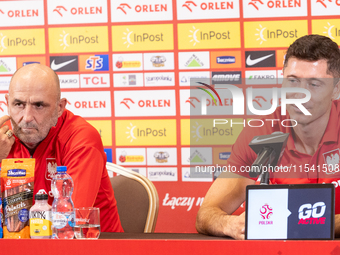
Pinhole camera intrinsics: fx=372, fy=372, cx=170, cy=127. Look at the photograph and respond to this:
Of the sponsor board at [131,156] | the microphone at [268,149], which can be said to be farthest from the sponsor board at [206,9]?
the microphone at [268,149]

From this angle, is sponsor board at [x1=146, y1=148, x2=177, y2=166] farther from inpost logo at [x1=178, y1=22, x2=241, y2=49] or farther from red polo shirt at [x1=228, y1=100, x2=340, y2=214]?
red polo shirt at [x1=228, y1=100, x2=340, y2=214]

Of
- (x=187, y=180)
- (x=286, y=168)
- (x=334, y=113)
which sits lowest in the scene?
(x=187, y=180)

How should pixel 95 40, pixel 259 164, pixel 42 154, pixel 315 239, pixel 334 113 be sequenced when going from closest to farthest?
pixel 315 239
pixel 259 164
pixel 334 113
pixel 42 154
pixel 95 40

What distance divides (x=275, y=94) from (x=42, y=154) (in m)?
0.97

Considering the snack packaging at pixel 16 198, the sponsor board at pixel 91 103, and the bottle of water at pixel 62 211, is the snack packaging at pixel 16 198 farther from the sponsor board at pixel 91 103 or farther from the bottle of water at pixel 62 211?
the sponsor board at pixel 91 103

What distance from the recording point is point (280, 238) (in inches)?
31.6

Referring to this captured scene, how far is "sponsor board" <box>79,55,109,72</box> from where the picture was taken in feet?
9.64

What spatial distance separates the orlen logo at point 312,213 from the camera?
32.0 inches

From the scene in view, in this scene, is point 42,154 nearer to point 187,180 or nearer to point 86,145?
point 86,145

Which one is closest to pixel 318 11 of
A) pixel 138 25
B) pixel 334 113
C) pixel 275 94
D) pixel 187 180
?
pixel 138 25

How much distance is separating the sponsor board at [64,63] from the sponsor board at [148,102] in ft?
1.42

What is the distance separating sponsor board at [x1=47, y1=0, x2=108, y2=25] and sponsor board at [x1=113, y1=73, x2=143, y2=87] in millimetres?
458

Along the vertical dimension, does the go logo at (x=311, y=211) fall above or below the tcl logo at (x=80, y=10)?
below

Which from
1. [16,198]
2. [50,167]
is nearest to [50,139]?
[50,167]
